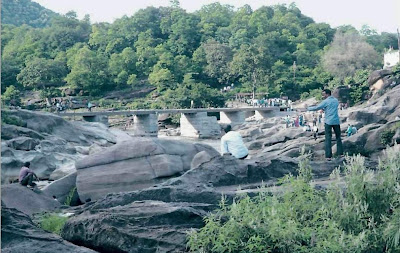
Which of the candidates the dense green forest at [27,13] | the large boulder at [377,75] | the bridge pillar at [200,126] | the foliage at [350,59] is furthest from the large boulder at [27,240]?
the dense green forest at [27,13]

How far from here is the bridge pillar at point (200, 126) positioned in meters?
55.1

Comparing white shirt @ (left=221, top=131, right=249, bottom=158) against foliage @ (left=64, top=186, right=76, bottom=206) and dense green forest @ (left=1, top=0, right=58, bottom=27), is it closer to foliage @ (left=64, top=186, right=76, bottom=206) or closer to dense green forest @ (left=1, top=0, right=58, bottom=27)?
foliage @ (left=64, top=186, right=76, bottom=206)

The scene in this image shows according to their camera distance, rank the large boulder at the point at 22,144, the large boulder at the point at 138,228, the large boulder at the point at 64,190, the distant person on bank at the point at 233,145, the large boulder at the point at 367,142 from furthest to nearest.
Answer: the large boulder at the point at 22,144 < the large boulder at the point at 367,142 < the large boulder at the point at 64,190 < the distant person on bank at the point at 233,145 < the large boulder at the point at 138,228

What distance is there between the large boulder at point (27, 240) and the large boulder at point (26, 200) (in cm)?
468

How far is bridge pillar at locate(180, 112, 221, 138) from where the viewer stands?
181 ft

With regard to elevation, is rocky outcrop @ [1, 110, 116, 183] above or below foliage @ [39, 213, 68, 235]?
below

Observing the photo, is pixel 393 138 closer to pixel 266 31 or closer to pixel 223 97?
pixel 223 97

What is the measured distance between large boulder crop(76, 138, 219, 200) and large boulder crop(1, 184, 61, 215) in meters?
1.43

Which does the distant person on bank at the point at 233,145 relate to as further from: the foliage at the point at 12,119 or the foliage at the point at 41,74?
the foliage at the point at 41,74

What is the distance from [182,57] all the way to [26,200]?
7444cm

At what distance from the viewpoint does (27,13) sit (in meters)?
157

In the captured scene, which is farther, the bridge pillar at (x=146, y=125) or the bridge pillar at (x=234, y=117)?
the bridge pillar at (x=234, y=117)

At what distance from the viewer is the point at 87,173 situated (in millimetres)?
12648

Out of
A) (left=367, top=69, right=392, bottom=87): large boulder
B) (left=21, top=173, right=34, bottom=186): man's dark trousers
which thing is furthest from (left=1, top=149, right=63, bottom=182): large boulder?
(left=367, top=69, right=392, bottom=87): large boulder
